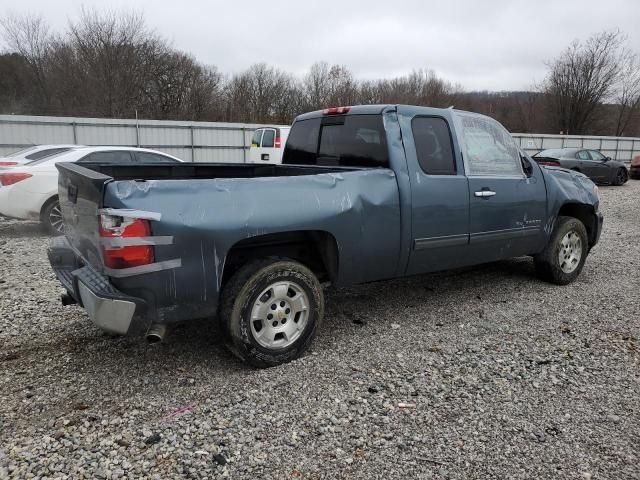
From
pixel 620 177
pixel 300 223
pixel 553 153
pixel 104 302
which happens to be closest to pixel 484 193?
pixel 300 223

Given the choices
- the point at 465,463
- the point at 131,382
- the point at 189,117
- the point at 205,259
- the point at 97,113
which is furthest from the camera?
the point at 189,117

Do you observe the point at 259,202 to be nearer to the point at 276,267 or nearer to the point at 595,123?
the point at 276,267

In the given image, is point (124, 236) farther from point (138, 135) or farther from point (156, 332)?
point (138, 135)

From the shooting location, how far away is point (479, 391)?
3.26 metres

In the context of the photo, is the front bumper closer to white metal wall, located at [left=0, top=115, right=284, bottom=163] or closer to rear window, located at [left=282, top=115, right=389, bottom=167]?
rear window, located at [left=282, top=115, right=389, bottom=167]

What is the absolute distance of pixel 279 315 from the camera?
11.5 feet

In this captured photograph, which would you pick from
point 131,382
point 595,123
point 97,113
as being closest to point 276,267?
point 131,382

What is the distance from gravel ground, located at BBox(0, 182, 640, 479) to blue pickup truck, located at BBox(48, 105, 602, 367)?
0.48 meters

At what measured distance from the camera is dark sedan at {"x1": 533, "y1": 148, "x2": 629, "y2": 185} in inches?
699

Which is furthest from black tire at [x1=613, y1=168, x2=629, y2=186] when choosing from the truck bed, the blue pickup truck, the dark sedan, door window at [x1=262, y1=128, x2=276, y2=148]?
the truck bed

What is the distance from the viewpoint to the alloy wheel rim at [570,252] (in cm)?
561

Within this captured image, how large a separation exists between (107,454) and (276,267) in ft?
4.90

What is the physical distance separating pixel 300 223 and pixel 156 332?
3.87ft

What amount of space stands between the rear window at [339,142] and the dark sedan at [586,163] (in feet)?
47.9
